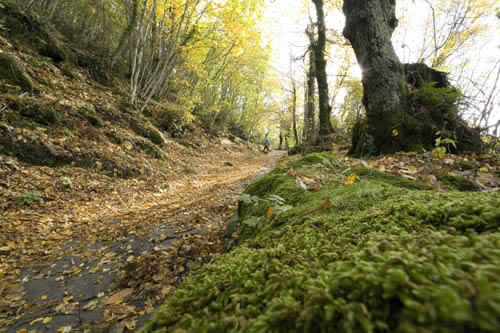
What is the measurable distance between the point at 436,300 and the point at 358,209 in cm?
109

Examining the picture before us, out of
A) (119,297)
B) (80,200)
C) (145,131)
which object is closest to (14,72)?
(145,131)

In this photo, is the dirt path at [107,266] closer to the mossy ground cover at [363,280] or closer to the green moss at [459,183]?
the mossy ground cover at [363,280]

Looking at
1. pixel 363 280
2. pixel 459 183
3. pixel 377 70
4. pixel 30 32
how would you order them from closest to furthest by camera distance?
pixel 363 280 < pixel 459 183 < pixel 377 70 < pixel 30 32

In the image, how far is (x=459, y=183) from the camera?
7.59ft

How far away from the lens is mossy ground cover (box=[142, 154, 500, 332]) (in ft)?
1.26

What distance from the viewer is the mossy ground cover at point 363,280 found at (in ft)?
1.26

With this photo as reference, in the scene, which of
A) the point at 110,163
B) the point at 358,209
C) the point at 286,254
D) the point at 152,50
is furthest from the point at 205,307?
the point at 152,50

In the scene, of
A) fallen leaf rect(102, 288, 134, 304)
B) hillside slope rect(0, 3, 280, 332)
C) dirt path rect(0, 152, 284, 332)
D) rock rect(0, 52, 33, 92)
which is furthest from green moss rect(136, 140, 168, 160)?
fallen leaf rect(102, 288, 134, 304)

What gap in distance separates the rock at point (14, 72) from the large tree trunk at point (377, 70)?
8.82 metres

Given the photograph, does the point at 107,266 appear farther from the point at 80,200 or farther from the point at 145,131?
the point at 145,131

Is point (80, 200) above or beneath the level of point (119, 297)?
above

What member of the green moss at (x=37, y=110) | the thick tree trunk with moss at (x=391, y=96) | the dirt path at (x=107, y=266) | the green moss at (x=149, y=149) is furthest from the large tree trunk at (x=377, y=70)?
the green moss at (x=37, y=110)

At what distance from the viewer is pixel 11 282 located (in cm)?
242

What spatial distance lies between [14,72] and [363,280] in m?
8.88
